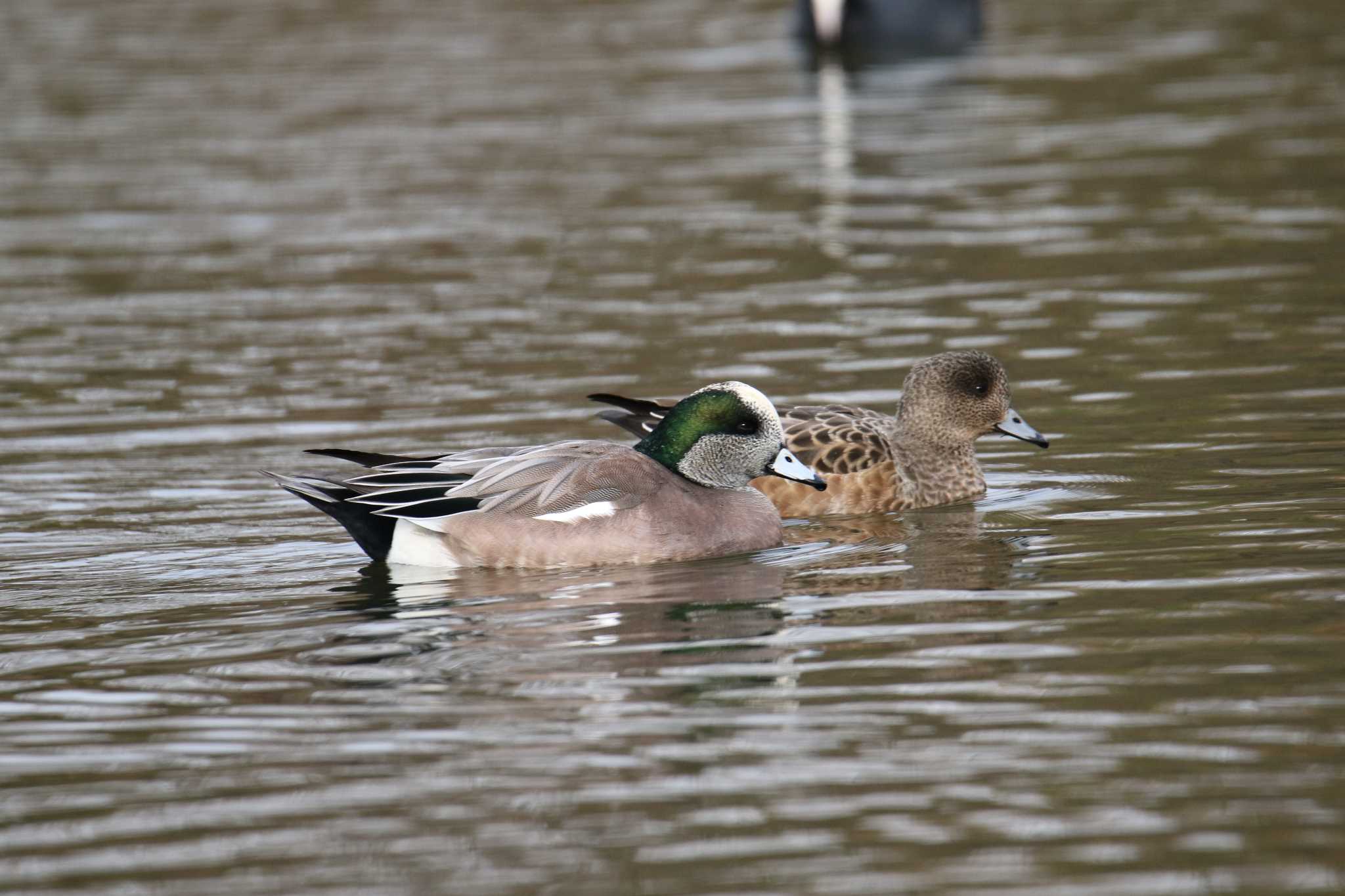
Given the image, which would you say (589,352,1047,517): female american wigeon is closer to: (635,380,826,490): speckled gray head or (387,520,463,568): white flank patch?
(635,380,826,490): speckled gray head

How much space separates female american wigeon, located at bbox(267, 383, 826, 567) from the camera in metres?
7.88

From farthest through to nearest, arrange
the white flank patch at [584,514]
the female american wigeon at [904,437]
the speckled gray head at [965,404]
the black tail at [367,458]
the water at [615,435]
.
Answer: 1. the speckled gray head at [965,404]
2. the female american wigeon at [904,437]
3. the white flank patch at [584,514]
4. the black tail at [367,458]
5. the water at [615,435]

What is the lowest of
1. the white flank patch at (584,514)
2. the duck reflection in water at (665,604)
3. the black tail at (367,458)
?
the duck reflection in water at (665,604)

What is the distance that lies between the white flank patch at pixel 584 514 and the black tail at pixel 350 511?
57cm

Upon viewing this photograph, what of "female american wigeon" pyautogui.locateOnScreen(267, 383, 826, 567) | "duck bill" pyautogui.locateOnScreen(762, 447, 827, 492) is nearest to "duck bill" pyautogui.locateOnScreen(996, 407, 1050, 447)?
"duck bill" pyautogui.locateOnScreen(762, 447, 827, 492)

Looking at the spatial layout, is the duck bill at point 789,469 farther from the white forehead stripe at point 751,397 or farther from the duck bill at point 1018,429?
the duck bill at point 1018,429

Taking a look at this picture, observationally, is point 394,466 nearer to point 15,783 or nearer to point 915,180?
point 15,783

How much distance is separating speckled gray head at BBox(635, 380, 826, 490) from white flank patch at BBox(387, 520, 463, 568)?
93 cm

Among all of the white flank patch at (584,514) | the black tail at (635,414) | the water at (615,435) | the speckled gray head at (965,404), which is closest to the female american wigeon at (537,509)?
the white flank patch at (584,514)

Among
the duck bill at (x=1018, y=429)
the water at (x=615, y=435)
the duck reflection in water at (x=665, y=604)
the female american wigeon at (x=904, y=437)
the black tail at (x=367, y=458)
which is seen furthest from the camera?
the duck bill at (x=1018, y=429)

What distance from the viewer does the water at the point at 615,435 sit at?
5.07m

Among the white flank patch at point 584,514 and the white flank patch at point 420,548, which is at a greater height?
the white flank patch at point 584,514

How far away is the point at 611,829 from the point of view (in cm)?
500

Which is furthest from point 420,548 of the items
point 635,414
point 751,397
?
point 635,414
